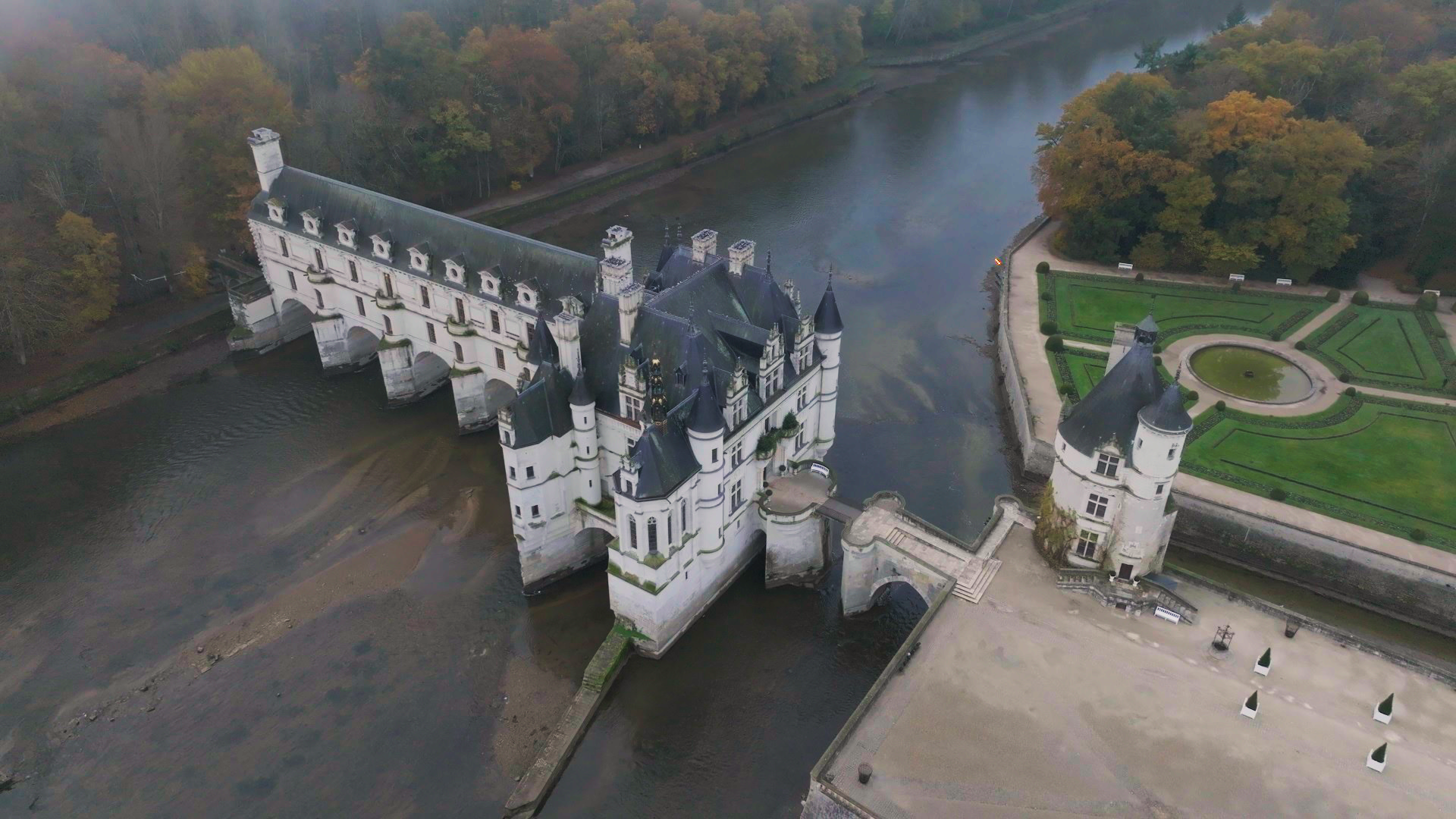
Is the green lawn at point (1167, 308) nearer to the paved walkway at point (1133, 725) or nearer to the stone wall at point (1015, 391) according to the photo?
the stone wall at point (1015, 391)

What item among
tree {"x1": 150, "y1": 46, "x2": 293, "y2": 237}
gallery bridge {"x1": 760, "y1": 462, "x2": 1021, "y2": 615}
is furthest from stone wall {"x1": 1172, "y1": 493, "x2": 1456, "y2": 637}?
tree {"x1": 150, "y1": 46, "x2": 293, "y2": 237}

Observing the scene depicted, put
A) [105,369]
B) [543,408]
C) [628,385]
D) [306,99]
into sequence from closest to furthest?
[628,385]
[543,408]
[105,369]
[306,99]

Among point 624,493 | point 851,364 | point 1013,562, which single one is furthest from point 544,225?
point 1013,562

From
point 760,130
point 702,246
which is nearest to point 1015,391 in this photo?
point 702,246

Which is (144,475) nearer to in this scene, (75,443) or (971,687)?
(75,443)

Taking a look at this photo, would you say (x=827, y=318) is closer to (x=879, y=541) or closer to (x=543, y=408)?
(x=879, y=541)

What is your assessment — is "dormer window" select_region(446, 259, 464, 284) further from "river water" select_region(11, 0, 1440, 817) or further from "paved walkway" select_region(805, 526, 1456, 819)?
"paved walkway" select_region(805, 526, 1456, 819)

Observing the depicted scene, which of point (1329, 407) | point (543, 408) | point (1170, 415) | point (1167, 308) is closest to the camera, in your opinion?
point (1170, 415)
